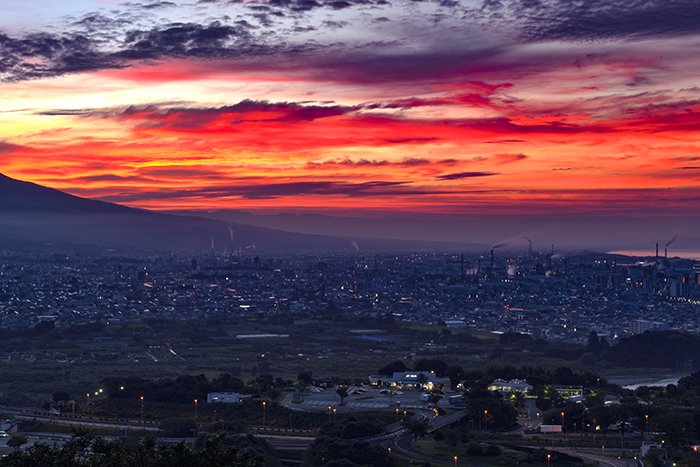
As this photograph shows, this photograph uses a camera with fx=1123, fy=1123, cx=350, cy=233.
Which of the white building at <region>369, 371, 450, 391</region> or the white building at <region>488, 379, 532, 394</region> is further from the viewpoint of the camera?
the white building at <region>369, 371, 450, 391</region>

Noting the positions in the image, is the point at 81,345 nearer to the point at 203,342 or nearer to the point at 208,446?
the point at 203,342

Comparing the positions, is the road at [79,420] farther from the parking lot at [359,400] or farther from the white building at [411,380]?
the white building at [411,380]

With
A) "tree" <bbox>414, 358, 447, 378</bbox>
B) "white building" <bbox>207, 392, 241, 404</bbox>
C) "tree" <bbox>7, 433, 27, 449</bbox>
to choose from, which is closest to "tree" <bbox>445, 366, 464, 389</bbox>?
"tree" <bbox>414, 358, 447, 378</bbox>

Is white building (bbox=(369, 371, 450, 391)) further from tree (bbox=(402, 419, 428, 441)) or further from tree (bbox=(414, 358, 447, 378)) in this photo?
tree (bbox=(402, 419, 428, 441))

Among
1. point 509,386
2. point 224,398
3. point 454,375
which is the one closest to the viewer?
point 224,398

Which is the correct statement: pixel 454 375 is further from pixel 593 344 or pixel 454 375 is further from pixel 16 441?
pixel 593 344

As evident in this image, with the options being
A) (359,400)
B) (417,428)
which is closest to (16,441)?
(417,428)

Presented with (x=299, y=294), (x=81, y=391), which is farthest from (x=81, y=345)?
(x=299, y=294)

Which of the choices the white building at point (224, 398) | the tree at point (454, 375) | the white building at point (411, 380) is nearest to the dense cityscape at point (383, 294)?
the tree at point (454, 375)
